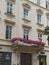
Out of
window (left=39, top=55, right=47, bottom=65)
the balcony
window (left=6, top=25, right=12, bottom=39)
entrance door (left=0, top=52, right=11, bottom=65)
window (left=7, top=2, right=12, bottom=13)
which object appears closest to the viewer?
entrance door (left=0, top=52, right=11, bottom=65)

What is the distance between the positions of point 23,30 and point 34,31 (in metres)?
2.26

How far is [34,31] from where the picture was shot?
2823 cm

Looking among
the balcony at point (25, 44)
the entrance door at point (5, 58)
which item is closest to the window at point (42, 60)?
the balcony at point (25, 44)

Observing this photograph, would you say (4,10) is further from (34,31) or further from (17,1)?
(34,31)

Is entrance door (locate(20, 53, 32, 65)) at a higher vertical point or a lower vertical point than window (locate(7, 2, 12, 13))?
lower

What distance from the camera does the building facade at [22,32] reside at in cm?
2392

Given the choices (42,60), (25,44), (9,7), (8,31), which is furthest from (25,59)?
(9,7)

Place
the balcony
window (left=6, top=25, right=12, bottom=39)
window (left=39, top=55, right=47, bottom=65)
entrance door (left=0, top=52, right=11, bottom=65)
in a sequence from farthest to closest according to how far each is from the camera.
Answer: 1. window (left=39, top=55, right=47, bottom=65)
2. window (left=6, top=25, right=12, bottom=39)
3. the balcony
4. entrance door (left=0, top=52, right=11, bottom=65)

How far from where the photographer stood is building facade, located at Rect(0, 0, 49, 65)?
23.9 metres

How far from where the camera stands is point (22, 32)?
26.2 metres

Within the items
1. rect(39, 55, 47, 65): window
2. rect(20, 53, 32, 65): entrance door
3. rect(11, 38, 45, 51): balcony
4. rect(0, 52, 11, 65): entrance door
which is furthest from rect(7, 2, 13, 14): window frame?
rect(39, 55, 47, 65): window

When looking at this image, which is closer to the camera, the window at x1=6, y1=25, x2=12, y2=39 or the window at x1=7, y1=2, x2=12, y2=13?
the window at x1=6, y1=25, x2=12, y2=39

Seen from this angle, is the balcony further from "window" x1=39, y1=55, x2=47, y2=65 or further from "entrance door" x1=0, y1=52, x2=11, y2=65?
"window" x1=39, y1=55, x2=47, y2=65

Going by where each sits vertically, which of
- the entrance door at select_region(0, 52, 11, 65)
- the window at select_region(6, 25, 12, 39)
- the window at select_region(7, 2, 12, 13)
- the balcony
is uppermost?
the window at select_region(7, 2, 12, 13)
